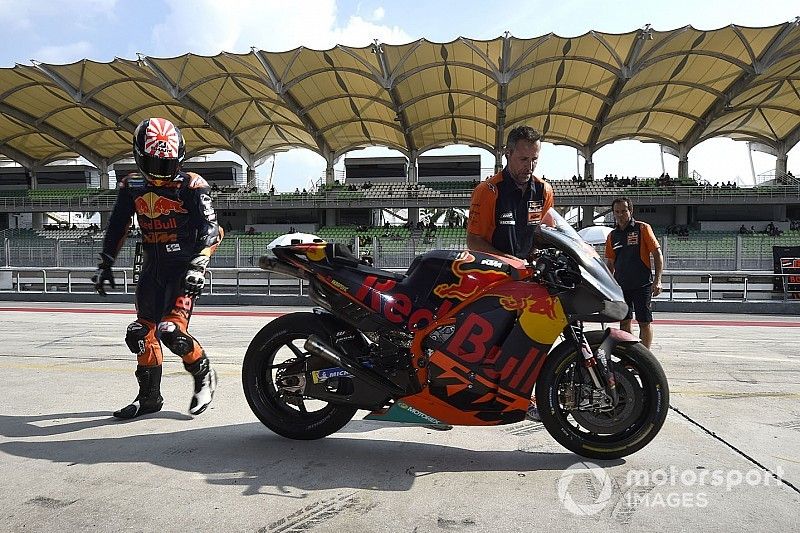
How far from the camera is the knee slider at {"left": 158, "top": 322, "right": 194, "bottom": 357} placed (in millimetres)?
3875

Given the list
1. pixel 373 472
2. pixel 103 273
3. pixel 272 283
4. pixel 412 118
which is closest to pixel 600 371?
pixel 373 472

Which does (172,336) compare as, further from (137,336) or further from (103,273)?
(103,273)

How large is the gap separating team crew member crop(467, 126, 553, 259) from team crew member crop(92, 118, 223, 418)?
1960mm

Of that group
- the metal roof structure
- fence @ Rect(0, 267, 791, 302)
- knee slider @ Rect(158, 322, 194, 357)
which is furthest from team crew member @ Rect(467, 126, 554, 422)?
the metal roof structure

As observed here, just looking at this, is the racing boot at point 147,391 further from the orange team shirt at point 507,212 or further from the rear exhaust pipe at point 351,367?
the orange team shirt at point 507,212

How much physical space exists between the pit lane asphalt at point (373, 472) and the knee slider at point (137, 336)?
0.52m

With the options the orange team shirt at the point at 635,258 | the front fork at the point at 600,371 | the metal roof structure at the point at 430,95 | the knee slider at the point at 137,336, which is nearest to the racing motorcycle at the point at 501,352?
the front fork at the point at 600,371

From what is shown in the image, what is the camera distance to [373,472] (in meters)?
2.98

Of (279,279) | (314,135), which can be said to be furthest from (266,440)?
(314,135)

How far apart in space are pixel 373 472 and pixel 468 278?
1162 mm

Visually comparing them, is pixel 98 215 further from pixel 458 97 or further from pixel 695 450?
pixel 695 450

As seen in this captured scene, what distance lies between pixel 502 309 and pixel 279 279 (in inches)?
578
